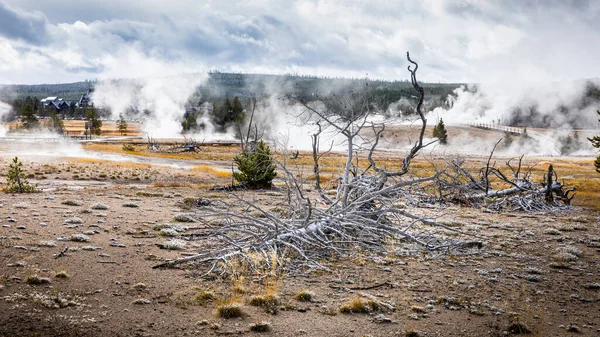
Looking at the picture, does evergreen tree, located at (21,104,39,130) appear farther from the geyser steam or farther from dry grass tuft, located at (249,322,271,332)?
dry grass tuft, located at (249,322,271,332)

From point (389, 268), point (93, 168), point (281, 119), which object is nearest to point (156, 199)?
point (389, 268)

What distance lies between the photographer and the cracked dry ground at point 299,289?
226 inches

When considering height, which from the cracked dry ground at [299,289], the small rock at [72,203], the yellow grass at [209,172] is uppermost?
the small rock at [72,203]

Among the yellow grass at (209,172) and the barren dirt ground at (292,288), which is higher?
the barren dirt ground at (292,288)

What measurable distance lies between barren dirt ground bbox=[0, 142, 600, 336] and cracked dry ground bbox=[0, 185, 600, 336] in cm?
2

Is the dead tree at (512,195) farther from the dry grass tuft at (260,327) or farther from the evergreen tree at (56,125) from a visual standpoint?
the evergreen tree at (56,125)

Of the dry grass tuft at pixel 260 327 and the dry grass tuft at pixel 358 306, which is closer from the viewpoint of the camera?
A: the dry grass tuft at pixel 260 327

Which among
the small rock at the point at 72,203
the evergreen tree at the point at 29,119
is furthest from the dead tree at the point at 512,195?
the evergreen tree at the point at 29,119

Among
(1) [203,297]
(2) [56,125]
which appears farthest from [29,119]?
(1) [203,297]

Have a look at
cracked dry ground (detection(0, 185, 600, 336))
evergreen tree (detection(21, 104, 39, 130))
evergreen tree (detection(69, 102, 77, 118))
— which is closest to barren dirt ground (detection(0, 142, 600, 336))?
cracked dry ground (detection(0, 185, 600, 336))

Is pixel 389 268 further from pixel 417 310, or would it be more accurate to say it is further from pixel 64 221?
pixel 64 221

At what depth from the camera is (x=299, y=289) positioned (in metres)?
7.19

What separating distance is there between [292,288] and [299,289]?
11 centimetres

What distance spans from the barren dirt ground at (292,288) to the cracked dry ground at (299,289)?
2cm
